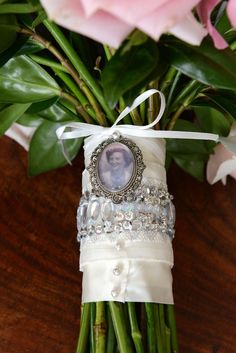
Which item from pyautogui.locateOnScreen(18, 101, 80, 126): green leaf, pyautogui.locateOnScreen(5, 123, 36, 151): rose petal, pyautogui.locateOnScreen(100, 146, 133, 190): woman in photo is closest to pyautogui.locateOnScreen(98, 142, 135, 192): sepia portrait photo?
pyautogui.locateOnScreen(100, 146, 133, 190): woman in photo

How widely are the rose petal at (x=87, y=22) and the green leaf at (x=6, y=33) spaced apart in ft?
0.49

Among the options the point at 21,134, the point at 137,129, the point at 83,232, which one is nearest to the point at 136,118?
the point at 137,129

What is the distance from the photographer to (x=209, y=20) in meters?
0.37

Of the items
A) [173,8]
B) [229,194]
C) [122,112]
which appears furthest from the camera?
[229,194]

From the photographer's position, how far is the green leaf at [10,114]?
0.57m

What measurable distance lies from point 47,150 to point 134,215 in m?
0.22

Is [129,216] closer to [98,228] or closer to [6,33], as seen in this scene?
[98,228]

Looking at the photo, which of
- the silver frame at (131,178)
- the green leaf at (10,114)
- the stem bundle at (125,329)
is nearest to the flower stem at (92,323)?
the stem bundle at (125,329)

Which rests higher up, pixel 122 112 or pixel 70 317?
pixel 122 112

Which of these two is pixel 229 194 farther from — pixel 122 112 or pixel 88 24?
pixel 88 24

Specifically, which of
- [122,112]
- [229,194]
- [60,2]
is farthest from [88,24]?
[229,194]

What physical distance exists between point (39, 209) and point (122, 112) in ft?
0.72

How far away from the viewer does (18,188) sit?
26.4 inches

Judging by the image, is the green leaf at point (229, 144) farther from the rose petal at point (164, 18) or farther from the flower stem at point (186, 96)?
the rose petal at point (164, 18)
